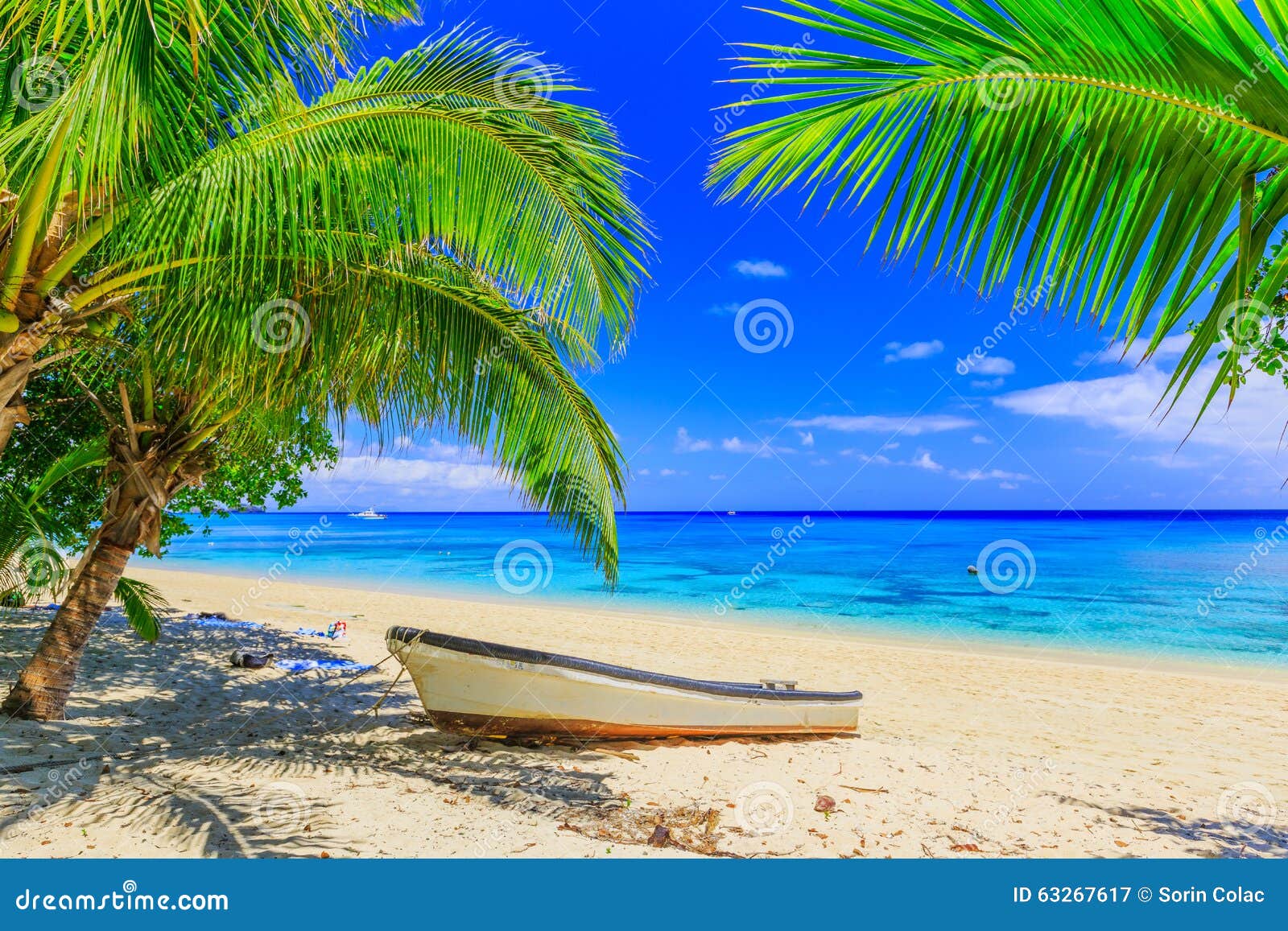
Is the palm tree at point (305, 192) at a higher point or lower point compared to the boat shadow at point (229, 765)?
higher

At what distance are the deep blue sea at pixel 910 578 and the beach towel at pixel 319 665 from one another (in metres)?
1.92

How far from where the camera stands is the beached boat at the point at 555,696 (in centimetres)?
609

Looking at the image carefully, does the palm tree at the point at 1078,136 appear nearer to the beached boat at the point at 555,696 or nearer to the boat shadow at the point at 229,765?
the boat shadow at the point at 229,765

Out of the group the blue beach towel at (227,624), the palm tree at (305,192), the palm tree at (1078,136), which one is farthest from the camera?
the blue beach towel at (227,624)

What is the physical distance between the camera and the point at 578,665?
6250 millimetres

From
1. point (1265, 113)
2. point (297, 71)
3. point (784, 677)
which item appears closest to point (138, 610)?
point (297, 71)

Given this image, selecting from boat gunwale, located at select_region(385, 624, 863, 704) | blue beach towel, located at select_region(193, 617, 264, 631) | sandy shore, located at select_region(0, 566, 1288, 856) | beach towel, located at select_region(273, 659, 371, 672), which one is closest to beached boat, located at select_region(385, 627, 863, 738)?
boat gunwale, located at select_region(385, 624, 863, 704)

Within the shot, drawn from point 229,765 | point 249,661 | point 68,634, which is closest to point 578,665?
point 229,765

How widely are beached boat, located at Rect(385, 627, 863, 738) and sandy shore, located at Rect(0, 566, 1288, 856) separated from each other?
8.7 inches

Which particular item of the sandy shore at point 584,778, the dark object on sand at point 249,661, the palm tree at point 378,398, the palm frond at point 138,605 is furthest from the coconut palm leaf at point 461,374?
the dark object on sand at point 249,661

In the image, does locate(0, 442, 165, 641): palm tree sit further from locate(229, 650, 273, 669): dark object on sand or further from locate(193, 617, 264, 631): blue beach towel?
locate(193, 617, 264, 631): blue beach towel

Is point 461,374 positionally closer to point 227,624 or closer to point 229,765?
point 229,765

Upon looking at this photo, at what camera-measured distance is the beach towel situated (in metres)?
9.68

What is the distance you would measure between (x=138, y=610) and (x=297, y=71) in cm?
591
